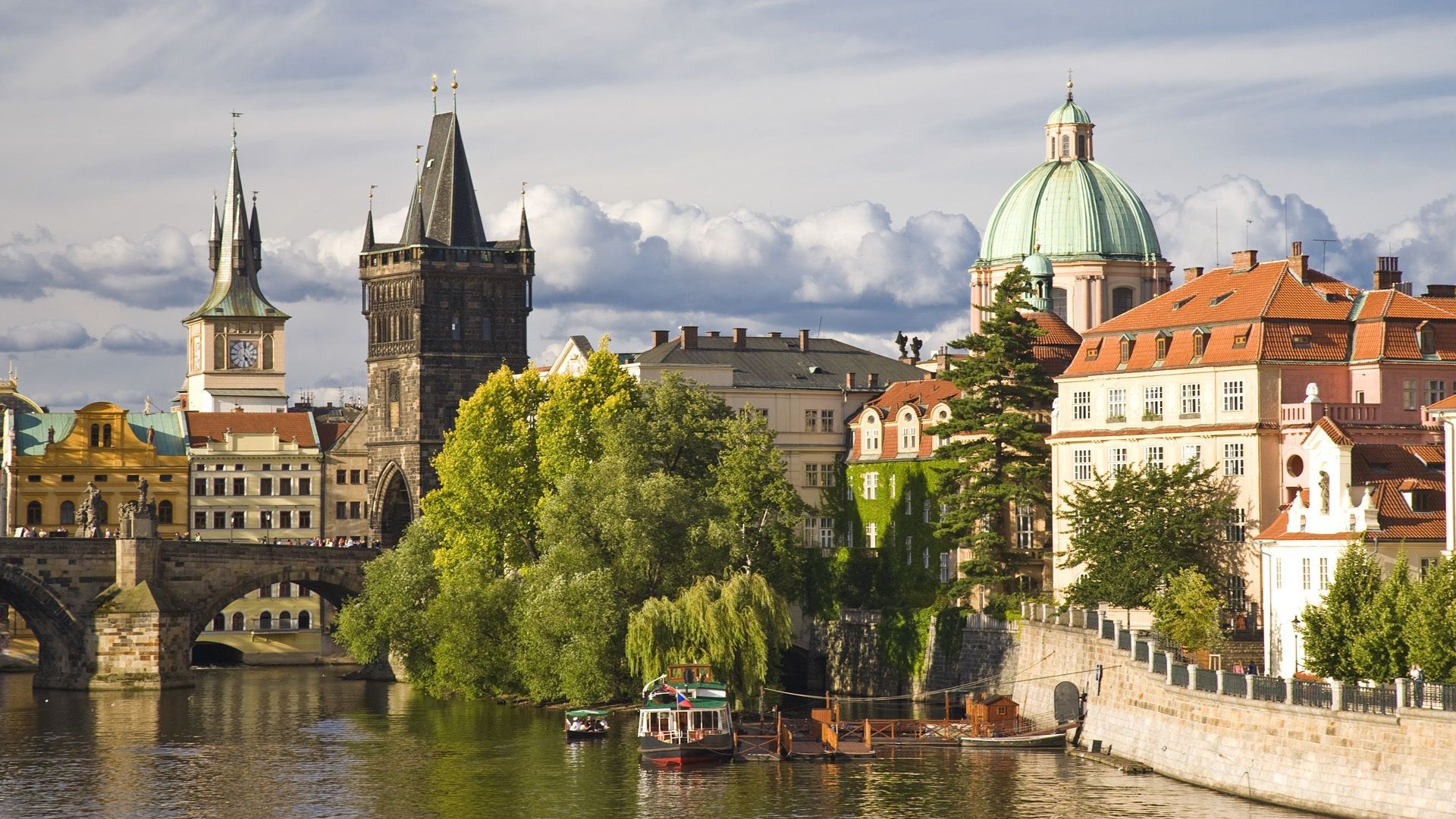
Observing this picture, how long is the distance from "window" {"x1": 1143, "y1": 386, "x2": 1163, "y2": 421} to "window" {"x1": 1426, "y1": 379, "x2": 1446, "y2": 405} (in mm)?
9629

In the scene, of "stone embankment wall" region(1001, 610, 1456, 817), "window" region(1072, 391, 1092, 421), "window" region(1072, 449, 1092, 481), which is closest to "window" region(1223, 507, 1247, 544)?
"stone embankment wall" region(1001, 610, 1456, 817)

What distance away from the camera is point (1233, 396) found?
88.6 m

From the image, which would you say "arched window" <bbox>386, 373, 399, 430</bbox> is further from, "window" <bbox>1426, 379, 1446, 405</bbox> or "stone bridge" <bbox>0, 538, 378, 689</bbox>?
"window" <bbox>1426, 379, 1446, 405</bbox>

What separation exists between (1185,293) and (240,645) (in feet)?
211

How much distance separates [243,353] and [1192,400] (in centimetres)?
9850

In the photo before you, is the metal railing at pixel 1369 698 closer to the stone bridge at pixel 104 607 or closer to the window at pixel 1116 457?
the window at pixel 1116 457

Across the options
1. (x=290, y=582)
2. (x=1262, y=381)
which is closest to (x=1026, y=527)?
(x=1262, y=381)

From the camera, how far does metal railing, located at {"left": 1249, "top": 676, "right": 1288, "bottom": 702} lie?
207 ft

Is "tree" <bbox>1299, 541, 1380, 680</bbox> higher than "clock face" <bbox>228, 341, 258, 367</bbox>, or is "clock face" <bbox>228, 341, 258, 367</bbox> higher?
"clock face" <bbox>228, 341, 258, 367</bbox>

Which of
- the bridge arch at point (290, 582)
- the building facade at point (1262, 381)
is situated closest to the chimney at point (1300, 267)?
the building facade at point (1262, 381)

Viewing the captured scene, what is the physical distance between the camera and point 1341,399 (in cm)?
8888

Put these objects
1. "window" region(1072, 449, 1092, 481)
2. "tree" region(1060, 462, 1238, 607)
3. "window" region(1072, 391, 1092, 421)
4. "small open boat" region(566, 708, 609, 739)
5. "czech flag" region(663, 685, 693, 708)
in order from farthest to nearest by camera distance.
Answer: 1. "window" region(1072, 391, 1092, 421)
2. "window" region(1072, 449, 1092, 481)
3. "tree" region(1060, 462, 1238, 607)
4. "small open boat" region(566, 708, 609, 739)
5. "czech flag" region(663, 685, 693, 708)

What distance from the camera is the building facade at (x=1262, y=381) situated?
86.4 meters

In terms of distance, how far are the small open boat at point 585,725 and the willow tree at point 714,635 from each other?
9.21ft
